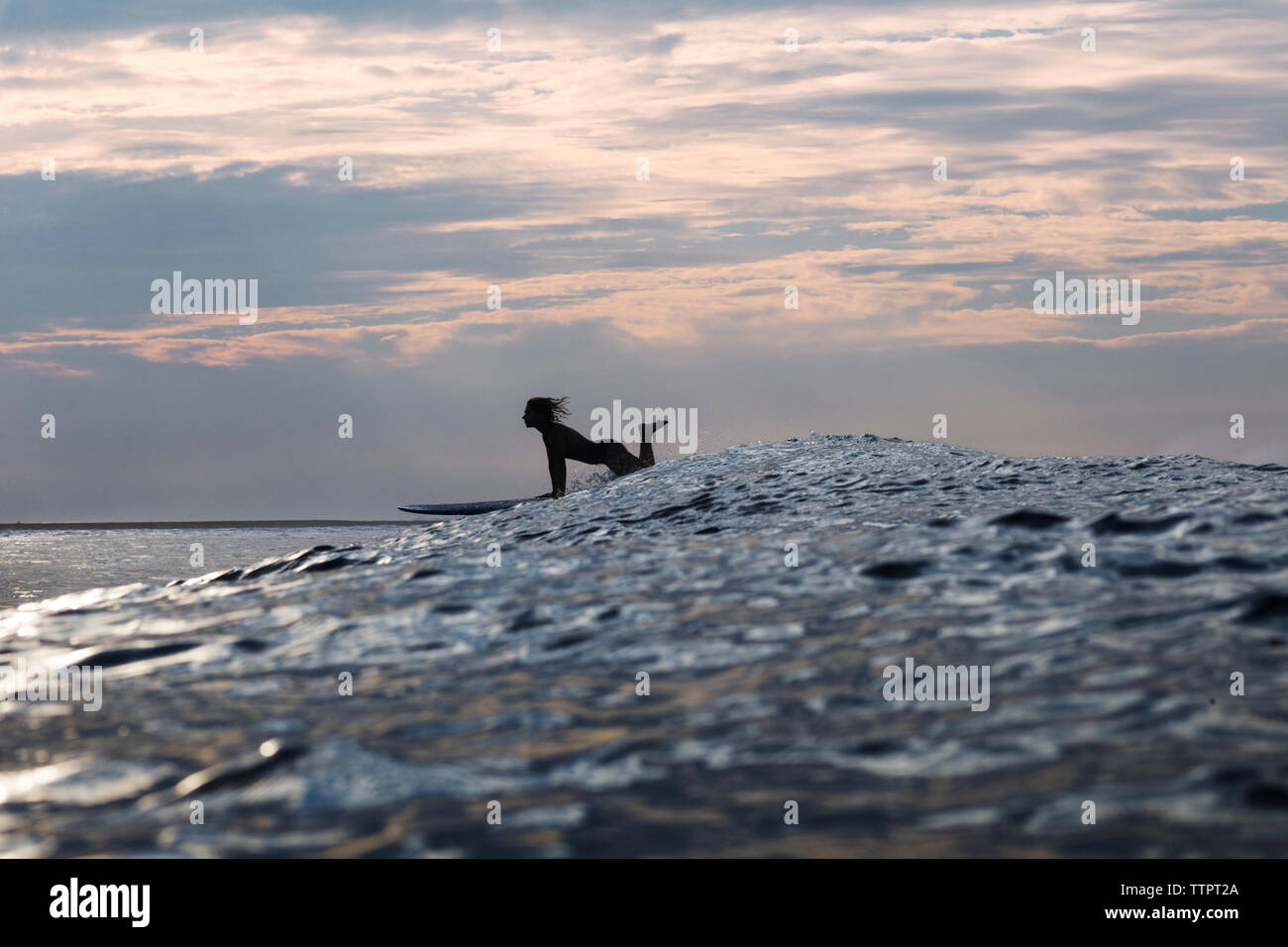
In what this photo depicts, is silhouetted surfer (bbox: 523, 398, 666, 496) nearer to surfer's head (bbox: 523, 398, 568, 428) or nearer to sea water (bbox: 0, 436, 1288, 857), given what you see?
surfer's head (bbox: 523, 398, 568, 428)

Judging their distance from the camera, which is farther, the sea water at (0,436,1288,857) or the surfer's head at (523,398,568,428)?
the surfer's head at (523,398,568,428)

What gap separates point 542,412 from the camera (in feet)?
48.9

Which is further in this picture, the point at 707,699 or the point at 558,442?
the point at 558,442

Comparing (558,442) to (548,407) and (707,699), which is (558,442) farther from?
(707,699)

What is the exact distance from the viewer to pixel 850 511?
701cm

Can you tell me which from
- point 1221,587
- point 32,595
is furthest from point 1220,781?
point 32,595

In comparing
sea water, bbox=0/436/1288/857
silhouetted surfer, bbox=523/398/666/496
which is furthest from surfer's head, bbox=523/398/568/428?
sea water, bbox=0/436/1288/857

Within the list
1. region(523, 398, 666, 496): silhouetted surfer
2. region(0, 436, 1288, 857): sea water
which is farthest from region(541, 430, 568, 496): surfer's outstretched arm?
region(0, 436, 1288, 857): sea water

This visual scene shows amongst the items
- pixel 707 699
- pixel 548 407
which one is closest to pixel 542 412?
pixel 548 407

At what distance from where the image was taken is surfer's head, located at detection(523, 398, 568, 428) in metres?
14.9
